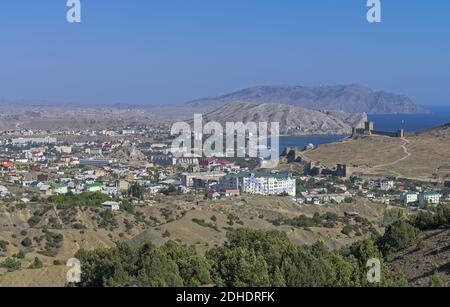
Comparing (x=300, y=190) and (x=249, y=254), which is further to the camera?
(x=300, y=190)

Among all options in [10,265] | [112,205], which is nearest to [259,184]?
[112,205]

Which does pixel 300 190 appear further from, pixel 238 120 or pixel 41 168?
pixel 238 120

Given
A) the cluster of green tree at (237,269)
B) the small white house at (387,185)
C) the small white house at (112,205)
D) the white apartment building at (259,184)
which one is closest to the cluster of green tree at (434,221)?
the cluster of green tree at (237,269)

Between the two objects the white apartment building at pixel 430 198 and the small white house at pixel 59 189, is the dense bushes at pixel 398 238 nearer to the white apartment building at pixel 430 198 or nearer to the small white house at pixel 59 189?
the white apartment building at pixel 430 198

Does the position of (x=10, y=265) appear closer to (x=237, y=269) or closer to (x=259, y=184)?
(x=237, y=269)
